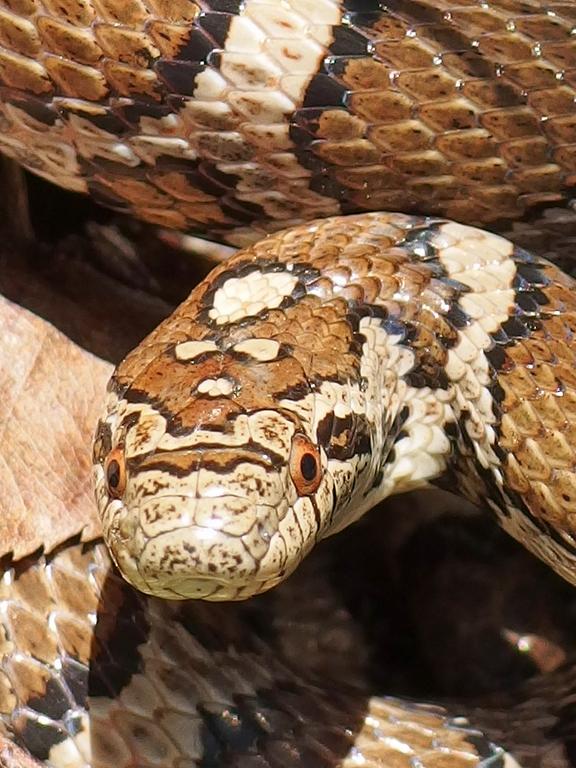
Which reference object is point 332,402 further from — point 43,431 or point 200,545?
point 43,431

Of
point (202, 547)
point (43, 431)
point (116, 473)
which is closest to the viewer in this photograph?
point (202, 547)

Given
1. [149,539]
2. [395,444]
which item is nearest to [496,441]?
[395,444]

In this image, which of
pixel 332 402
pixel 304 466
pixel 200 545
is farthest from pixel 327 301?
pixel 200 545

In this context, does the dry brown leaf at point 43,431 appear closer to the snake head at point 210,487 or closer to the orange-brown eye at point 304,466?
the snake head at point 210,487

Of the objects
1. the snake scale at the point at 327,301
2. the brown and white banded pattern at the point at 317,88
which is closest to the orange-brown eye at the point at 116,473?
the snake scale at the point at 327,301

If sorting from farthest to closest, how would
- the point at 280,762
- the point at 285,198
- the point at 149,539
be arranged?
the point at 285,198, the point at 280,762, the point at 149,539

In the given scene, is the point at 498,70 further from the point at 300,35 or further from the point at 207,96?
the point at 207,96

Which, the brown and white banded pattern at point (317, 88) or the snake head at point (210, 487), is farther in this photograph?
the brown and white banded pattern at point (317, 88)

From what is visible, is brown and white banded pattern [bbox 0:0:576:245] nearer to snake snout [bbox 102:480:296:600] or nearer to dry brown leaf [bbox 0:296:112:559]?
dry brown leaf [bbox 0:296:112:559]
